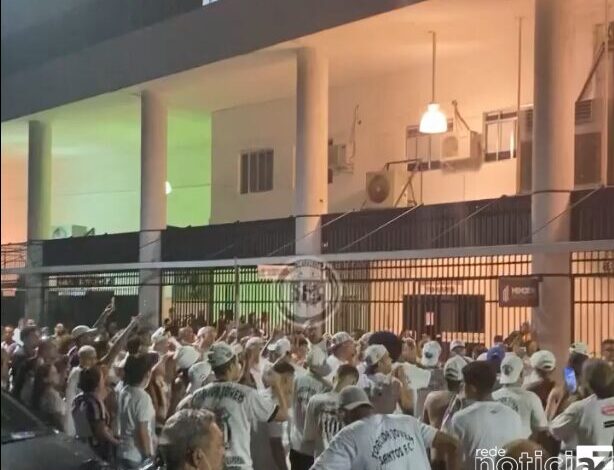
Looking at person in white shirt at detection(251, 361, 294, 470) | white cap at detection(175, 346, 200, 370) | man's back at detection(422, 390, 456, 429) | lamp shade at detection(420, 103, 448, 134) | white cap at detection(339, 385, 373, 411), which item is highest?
lamp shade at detection(420, 103, 448, 134)

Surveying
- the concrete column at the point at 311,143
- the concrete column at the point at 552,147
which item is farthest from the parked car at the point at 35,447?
the concrete column at the point at 311,143

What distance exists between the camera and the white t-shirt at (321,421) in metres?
5.77

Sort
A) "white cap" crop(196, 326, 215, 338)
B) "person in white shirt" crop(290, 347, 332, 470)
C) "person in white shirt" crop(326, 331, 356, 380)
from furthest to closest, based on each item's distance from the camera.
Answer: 1. "white cap" crop(196, 326, 215, 338)
2. "person in white shirt" crop(326, 331, 356, 380)
3. "person in white shirt" crop(290, 347, 332, 470)

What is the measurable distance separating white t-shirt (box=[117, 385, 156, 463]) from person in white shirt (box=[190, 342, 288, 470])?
1.03 ft

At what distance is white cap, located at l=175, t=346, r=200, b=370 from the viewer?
22.4 ft

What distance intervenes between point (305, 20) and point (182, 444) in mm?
8066

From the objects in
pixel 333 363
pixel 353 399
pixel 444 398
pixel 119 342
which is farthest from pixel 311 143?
pixel 353 399

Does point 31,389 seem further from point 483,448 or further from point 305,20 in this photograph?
point 305,20

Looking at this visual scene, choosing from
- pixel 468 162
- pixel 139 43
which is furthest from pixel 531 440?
pixel 468 162

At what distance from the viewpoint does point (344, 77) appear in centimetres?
1320

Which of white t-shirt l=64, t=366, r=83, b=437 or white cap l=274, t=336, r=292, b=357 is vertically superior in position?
white cap l=274, t=336, r=292, b=357

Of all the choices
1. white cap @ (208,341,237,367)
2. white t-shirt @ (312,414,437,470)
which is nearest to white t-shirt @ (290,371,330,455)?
white cap @ (208,341,237,367)

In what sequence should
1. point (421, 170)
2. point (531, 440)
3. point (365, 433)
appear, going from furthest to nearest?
point (421, 170) < point (531, 440) < point (365, 433)

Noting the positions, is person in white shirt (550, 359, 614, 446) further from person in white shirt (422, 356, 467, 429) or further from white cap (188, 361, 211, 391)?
white cap (188, 361, 211, 391)
